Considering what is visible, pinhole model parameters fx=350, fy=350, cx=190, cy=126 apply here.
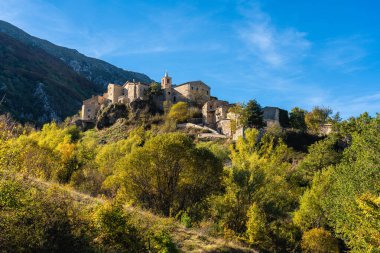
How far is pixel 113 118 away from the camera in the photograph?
78.2 metres

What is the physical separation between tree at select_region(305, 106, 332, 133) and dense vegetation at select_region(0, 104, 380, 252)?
27.2 metres

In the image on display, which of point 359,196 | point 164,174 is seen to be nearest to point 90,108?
point 164,174

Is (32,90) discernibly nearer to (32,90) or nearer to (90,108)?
(32,90)

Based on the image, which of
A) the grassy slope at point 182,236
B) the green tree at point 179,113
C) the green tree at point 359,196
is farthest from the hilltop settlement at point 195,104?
the grassy slope at point 182,236

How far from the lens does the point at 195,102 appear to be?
84562 millimetres

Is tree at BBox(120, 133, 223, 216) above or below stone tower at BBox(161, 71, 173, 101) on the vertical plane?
below

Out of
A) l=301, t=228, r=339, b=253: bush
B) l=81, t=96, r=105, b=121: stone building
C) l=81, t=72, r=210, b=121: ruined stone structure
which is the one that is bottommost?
l=301, t=228, r=339, b=253: bush

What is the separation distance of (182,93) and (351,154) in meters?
59.0

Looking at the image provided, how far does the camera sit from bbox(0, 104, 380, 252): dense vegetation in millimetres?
12062

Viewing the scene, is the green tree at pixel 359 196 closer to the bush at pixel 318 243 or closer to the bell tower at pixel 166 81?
the bush at pixel 318 243

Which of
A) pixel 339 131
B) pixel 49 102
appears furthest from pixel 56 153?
pixel 49 102

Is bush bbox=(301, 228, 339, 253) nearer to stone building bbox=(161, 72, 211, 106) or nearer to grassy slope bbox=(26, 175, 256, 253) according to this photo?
grassy slope bbox=(26, 175, 256, 253)

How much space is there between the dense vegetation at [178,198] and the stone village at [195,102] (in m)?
22.9

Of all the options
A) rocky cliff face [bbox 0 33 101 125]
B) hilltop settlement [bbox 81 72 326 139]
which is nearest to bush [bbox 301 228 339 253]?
hilltop settlement [bbox 81 72 326 139]
